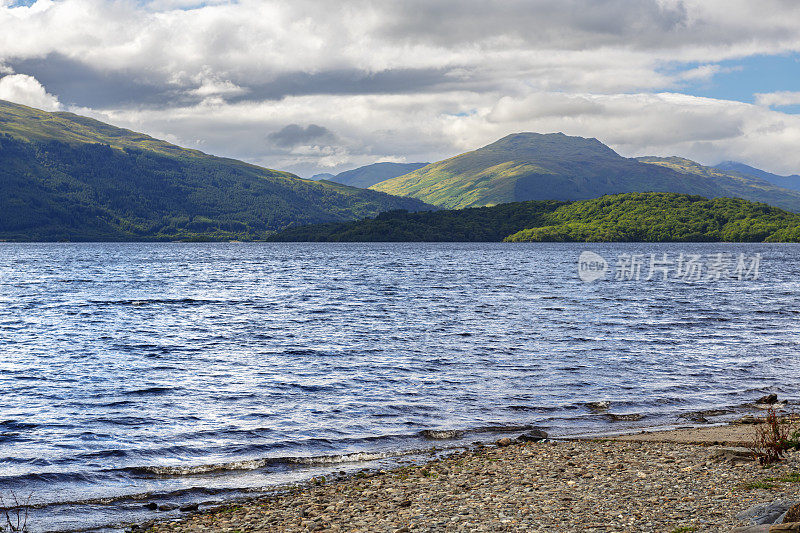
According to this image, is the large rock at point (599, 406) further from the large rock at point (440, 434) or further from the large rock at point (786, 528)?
the large rock at point (786, 528)

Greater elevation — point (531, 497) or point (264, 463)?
point (531, 497)

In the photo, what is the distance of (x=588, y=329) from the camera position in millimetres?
52875

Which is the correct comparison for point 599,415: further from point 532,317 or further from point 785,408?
point 532,317

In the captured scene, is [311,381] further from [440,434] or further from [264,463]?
[264,463]

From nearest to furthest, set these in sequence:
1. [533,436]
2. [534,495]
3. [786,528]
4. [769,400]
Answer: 1. [786,528]
2. [534,495]
3. [533,436]
4. [769,400]

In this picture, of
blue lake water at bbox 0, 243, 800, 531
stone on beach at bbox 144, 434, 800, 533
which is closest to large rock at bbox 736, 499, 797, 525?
stone on beach at bbox 144, 434, 800, 533

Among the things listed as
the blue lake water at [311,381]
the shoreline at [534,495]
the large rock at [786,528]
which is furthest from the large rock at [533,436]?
the large rock at [786,528]

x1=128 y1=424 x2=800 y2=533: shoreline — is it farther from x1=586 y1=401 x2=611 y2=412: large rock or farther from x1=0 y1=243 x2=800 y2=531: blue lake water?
→ x1=586 y1=401 x2=611 y2=412: large rock

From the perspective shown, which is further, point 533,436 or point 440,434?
point 440,434

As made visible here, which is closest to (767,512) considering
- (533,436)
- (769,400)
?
(533,436)

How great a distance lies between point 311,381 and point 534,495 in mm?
19190

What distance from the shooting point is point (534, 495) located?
15.5m

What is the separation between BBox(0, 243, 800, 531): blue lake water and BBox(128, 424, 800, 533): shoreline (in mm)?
2404

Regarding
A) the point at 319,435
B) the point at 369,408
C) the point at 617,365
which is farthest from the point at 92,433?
the point at 617,365
